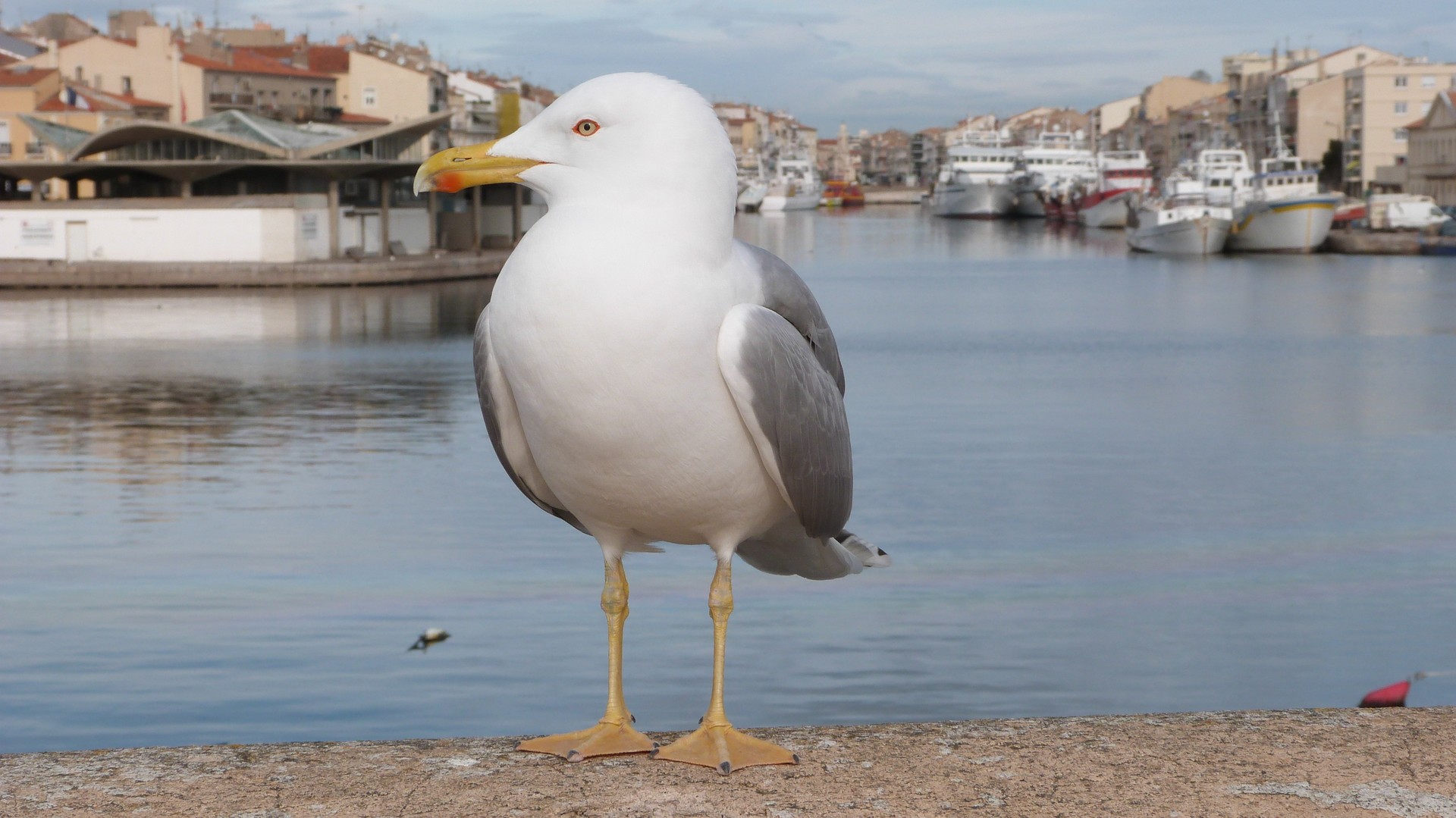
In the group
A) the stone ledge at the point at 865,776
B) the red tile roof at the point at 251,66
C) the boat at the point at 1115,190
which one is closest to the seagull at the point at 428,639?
the stone ledge at the point at 865,776

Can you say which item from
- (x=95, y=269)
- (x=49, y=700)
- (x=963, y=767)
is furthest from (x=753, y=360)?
(x=95, y=269)

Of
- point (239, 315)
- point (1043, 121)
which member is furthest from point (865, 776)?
point (1043, 121)

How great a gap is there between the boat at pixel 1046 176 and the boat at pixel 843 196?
30.0 metres

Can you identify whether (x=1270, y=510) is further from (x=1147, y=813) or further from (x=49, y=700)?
(x=1147, y=813)

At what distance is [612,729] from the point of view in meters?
Result: 2.94

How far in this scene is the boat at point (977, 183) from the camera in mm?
87938

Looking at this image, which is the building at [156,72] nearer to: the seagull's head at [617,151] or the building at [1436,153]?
the building at [1436,153]

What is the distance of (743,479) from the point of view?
2844 millimetres

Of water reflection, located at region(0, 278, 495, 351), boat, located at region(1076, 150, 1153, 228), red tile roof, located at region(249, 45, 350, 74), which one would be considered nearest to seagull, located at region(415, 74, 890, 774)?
water reflection, located at region(0, 278, 495, 351)

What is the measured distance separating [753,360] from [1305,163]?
81.2 m

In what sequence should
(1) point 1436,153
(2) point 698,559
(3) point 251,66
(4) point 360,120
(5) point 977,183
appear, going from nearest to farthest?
1. (2) point 698,559
2. (3) point 251,66
3. (4) point 360,120
4. (1) point 1436,153
5. (5) point 977,183

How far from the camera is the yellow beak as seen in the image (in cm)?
269

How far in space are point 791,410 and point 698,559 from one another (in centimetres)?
805

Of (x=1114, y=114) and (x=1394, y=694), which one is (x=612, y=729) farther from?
(x=1114, y=114)
